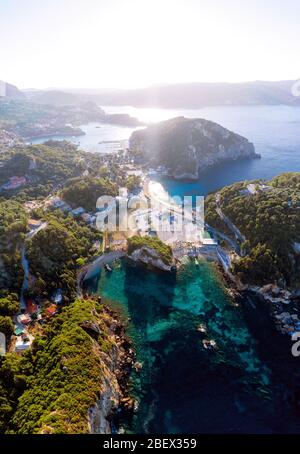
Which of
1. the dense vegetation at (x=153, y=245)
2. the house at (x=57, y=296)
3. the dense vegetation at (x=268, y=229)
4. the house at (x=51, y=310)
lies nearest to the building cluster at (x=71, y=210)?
the dense vegetation at (x=153, y=245)

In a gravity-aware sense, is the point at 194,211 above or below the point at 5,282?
above

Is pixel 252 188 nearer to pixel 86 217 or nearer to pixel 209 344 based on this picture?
pixel 86 217

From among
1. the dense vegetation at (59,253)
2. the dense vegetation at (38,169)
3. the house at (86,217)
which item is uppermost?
the dense vegetation at (38,169)

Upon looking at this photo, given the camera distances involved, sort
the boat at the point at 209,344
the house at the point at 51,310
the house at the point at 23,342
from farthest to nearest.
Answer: the house at the point at 51,310, the boat at the point at 209,344, the house at the point at 23,342

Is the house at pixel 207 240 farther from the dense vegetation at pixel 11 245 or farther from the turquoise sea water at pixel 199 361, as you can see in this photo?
the dense vegetation at pixel 11 245

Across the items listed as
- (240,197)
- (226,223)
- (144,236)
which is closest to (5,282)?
(144,236)
